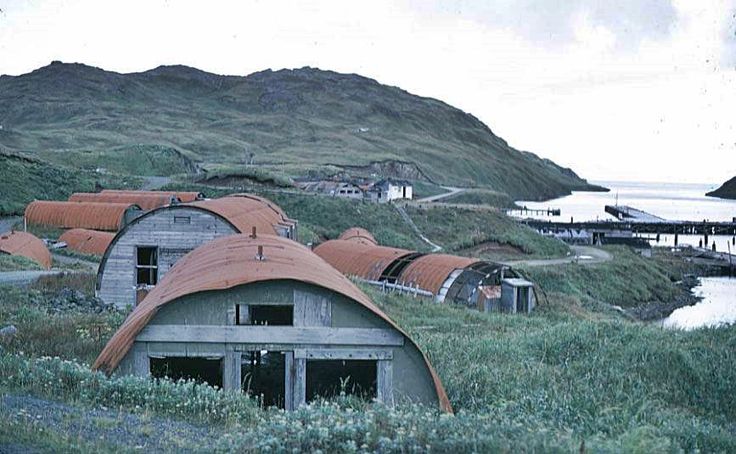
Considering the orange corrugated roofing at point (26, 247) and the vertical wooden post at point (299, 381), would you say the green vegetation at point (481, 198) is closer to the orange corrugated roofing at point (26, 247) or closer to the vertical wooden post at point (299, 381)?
the orange corrugated roofing at point (26, 247)

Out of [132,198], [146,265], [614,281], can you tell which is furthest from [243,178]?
[146,265]

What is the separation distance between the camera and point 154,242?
913 inches

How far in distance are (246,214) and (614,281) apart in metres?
35.6

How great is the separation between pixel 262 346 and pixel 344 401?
1.56 meters

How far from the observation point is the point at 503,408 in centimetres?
1164

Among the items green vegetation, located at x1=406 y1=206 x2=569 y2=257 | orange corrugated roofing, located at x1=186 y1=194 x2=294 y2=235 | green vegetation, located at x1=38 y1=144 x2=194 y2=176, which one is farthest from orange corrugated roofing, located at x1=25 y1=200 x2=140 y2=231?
green vegetation, located at x1=38 y1=144 x2=194 y2=176

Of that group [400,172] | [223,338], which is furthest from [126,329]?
[400,172]

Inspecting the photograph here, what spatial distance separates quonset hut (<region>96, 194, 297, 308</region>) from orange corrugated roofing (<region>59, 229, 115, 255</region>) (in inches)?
552

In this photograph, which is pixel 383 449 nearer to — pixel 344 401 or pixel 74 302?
pixel 344 401

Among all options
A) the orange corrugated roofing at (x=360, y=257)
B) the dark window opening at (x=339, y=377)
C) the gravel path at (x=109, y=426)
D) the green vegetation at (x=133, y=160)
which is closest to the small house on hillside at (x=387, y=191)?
the green vegetation at (x=133, y=160)

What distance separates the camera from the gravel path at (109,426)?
327 inches

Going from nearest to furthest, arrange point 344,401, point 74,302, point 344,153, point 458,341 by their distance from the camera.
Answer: point 344,401
point 458,341
point 74,302
point 344,153

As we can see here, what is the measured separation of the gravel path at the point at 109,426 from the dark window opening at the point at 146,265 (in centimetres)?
1353

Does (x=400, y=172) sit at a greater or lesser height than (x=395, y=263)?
greater
